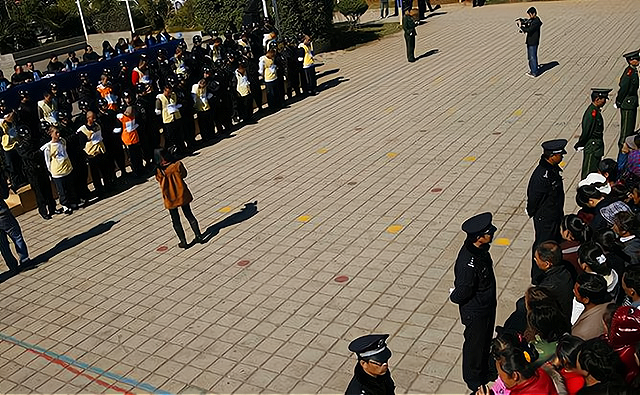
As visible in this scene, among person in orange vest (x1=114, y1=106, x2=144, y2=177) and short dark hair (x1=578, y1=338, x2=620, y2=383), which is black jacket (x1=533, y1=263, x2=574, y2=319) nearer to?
short dark hair (x1=578, y1=338, x2=620, y2=383)

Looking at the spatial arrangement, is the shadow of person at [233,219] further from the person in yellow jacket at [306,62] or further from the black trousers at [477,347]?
the person in yellow jacket at [306,62]

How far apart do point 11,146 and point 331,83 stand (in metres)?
9.37

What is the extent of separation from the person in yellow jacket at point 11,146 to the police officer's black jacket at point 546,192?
31.6ft

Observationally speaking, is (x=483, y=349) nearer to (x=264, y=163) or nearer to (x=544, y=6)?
(x=264, y=163)

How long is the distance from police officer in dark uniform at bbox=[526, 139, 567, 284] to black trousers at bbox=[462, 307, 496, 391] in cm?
164

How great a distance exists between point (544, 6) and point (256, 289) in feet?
77.9

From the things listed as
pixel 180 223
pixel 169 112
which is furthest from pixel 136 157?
pixel 180 223

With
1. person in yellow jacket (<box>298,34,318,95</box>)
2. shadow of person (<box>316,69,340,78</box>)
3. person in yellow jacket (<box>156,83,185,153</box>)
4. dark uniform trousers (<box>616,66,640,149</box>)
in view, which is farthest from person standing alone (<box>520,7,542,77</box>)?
person in yellow jacket (<box>156,83,185,153</box>)

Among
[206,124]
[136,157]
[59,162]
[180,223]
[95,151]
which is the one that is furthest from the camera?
[206,124]

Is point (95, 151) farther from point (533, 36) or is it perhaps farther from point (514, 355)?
point (533, 36)

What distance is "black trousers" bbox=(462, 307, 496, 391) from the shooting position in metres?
5.58

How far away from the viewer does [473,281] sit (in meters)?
5.43

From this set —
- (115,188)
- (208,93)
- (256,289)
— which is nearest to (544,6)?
(208,93)

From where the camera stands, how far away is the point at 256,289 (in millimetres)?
8195
